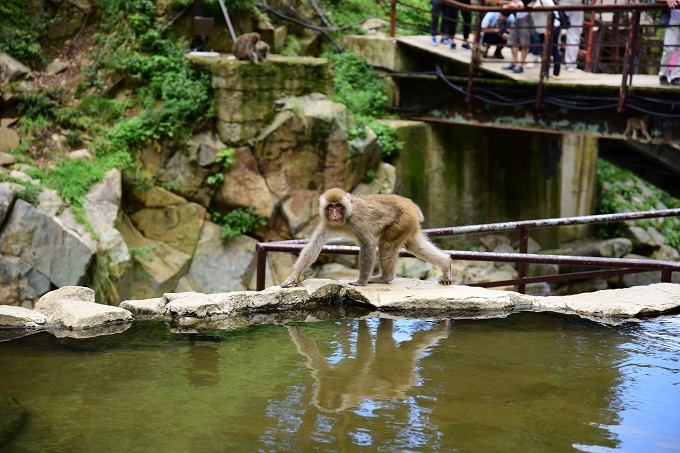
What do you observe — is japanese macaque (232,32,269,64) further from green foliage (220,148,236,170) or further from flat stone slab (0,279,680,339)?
flat stone slab (0,279,680,339)

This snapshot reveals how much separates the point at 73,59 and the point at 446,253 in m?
9.12

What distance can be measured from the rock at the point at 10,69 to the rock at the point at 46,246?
9.36 feet

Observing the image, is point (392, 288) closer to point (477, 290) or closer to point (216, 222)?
point (477, 290)

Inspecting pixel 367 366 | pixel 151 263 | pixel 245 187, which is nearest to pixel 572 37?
pixel 245 187

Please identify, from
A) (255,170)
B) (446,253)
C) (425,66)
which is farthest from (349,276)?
(446,253)

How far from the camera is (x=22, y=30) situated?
13445 mm

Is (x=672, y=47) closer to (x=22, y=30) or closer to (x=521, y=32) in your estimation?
(x=521, y=32)

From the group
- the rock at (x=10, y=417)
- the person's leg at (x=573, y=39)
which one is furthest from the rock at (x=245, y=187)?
the rock at (x=10, y=417)

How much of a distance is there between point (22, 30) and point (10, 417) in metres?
10.6

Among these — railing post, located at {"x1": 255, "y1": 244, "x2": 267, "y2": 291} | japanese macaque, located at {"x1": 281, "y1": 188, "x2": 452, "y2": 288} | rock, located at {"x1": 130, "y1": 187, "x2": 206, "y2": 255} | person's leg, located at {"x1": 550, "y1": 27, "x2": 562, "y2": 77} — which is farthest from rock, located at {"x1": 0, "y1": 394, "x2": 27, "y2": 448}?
person's leg, located at {"x1": 550, "y1": 27, "x2": 562, "y2": 77}

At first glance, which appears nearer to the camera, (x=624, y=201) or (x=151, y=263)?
(x=151, y=263)

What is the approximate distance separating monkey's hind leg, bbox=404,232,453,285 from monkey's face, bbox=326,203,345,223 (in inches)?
30.3

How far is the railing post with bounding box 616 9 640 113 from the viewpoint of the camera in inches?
462

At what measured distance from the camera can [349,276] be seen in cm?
1334
